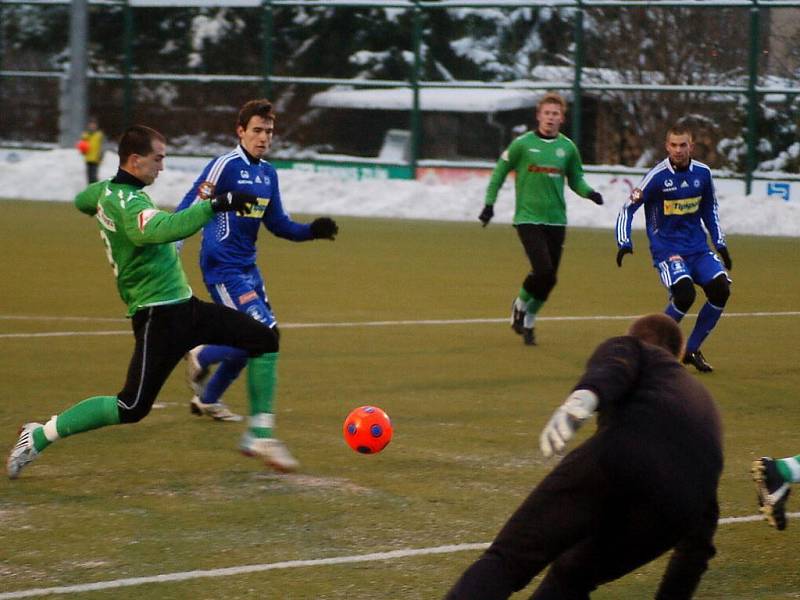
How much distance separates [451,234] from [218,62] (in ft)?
36.8

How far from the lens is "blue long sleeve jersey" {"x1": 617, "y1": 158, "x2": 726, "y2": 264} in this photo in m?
11.9

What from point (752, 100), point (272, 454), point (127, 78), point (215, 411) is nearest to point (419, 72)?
point (127, 78)

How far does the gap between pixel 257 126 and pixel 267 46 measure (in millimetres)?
24957

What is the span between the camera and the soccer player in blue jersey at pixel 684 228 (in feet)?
38.8

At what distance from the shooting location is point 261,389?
26.2 feet

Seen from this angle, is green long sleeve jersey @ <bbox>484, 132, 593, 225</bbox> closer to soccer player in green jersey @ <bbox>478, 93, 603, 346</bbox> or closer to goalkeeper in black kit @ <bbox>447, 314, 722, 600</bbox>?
soccer player in green jersey @ <bbox>478, 93, 603, 346</bbox>

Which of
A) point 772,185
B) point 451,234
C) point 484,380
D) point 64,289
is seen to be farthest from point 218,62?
point 484,380

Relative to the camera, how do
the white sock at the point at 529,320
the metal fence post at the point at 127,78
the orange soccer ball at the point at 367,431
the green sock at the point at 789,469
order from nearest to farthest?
1. the green sock at the point at 789,469
2. the orange soccer ball at the point at 367,431
3. the white sock at the point at 529,320
4. the metal fence post at the point at 127,78

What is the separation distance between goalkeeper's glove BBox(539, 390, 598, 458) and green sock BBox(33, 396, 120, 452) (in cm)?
354

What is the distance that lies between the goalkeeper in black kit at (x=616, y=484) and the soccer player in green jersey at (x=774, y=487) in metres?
1.03

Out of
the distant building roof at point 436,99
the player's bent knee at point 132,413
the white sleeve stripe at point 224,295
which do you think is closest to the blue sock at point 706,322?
the white sleeve stripe at point 224,295

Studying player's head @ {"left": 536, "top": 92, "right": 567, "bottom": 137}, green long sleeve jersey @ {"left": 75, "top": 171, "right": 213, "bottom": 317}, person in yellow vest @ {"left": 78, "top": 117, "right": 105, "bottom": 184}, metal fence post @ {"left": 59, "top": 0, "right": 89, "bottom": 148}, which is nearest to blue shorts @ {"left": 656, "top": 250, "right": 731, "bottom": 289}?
player's head @ {"left": 536, "top": 92, "right": 567, "bottom": 137}

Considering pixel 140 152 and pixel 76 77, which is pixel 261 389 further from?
pixel 76 77

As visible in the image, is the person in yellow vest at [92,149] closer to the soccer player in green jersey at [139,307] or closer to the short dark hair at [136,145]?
the soccer player in green jersey at [139,307]
